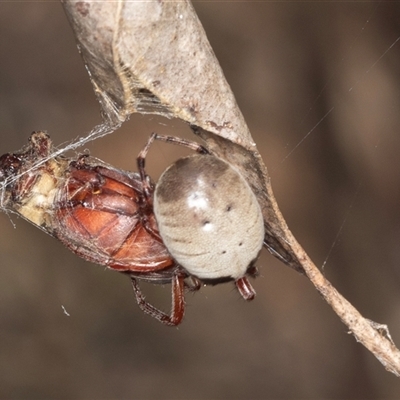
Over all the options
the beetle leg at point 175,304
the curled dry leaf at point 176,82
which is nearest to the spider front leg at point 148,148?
the curled dry leaf at point 176,82

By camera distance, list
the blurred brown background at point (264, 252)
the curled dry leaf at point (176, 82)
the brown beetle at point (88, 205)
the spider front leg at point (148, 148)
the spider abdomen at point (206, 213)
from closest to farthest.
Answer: the curled dry leaf at point (176, 82) → the spider abdomen at point (206, 213) → the spider front leg at point (148, 148) → the brown beetle at point (88, 205) → the blurred brown background at point (264, 252)

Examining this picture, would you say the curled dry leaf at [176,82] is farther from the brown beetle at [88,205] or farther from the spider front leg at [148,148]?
the brown beetle at [88,205]

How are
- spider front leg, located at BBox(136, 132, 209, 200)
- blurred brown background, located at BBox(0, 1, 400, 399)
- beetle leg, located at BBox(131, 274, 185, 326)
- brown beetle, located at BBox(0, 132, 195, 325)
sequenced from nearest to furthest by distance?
spider front leg, located at BBox(136, 132, 209, 200)
brown beetle, located at BBox(0, 132, 195, 325)
beetle leg, located at BBox(131, 274, 185, 326)
blurred brown background, located at BBox(0, 1, 400, 399)

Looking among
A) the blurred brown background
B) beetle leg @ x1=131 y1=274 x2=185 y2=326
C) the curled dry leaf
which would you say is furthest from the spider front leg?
the blurred brown background

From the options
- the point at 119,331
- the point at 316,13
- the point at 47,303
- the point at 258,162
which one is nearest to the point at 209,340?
the point at 119,331

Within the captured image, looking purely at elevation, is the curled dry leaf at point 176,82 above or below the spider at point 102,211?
above

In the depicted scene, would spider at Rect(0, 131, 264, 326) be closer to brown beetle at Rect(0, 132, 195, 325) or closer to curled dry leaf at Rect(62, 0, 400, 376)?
brown beetle at Rect(0, 132, 195, 325)

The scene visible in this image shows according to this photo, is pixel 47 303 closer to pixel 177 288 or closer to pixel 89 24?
pixel 177 288
